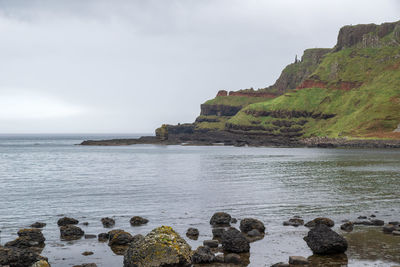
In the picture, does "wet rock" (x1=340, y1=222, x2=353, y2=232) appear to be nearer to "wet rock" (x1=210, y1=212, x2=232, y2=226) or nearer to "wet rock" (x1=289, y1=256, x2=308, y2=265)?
"wet rock" (x1=210, y1=212, x2=232, y2=226)

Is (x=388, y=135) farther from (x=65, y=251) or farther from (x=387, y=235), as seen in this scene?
(x=65, y=251)

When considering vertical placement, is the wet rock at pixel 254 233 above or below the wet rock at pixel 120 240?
below

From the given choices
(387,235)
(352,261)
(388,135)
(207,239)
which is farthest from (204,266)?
(388,135)

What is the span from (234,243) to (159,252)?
5.70m

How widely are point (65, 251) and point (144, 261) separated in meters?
7.39

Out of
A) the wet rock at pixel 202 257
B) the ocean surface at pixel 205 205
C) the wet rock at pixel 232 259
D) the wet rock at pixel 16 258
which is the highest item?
the wet rock at pixel 16 258

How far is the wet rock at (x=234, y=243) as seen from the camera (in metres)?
24.3

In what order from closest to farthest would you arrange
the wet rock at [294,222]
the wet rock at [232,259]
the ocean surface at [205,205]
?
the wet rock at [232,259], the ocean surface at [205,205], the wet rock at [294,222]

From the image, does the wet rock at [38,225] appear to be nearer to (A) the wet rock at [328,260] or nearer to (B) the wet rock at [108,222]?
(B) the wet rock at [108,222]

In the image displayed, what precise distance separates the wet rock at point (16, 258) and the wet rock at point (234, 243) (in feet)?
36.2

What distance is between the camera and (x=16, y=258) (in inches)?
826

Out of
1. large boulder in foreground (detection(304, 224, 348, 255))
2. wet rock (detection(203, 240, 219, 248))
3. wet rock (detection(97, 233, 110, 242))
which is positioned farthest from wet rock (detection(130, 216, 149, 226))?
large boulder in foreground (detection(304, 224, 348, 255))

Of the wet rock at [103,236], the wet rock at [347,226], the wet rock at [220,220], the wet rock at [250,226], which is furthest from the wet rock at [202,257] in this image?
the wet rock at [347,226]

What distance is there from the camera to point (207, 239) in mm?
27703
